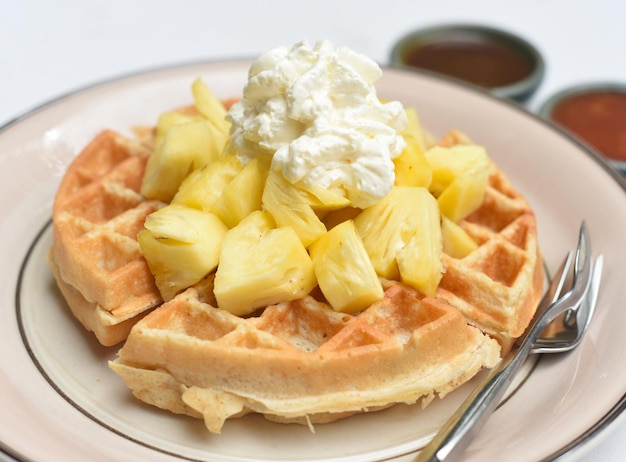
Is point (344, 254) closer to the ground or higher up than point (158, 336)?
higher up

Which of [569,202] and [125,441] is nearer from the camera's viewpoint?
[125,441]

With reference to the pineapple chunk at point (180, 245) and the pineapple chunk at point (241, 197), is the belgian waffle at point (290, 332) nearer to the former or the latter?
the pineapple chunk at point (180, 245)

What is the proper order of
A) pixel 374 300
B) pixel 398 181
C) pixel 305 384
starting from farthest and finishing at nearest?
pixel 398 181 < pixel 374 300 < pixel 305 384

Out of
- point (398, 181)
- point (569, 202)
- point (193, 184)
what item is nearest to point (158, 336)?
point (193, 184)

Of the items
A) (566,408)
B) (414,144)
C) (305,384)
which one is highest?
(414,144)

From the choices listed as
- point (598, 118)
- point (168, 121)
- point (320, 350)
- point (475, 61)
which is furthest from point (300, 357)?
point (475, 61)

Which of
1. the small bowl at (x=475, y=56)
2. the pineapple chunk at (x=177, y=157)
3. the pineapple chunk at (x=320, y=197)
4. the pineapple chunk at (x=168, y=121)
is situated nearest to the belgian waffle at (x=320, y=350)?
the pineapple chunk at (x=320, y=197)

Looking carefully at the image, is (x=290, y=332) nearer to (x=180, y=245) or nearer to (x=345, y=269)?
(x=345, y=269)

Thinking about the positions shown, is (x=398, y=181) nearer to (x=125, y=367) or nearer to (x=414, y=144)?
(x=414, y=144)
